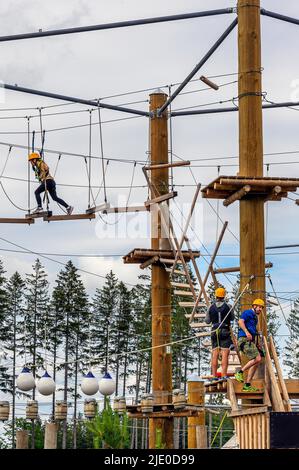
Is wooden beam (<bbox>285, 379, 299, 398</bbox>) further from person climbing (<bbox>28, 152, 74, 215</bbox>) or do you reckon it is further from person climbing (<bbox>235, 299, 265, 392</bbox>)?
person climbing (<bbox>28, 152, 74, 215</bbox>)

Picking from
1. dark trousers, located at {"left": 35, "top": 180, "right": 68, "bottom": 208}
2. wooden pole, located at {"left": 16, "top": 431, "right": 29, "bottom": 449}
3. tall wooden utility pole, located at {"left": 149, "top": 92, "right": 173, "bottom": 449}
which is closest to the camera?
dark trousers, located at {"left": 35, "top": 180, "right": 68, "bottom": 208}

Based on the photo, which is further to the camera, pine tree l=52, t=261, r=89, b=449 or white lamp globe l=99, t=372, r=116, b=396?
pine tree l=52, t=261, r=89, b=449

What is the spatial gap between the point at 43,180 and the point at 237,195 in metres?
5.04

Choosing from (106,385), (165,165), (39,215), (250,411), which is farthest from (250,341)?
(165,165)

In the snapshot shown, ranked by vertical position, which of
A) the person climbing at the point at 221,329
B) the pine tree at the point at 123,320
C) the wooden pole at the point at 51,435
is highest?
the pine tree at the point at 123,320

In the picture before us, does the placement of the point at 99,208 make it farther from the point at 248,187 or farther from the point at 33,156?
the point at 248,187

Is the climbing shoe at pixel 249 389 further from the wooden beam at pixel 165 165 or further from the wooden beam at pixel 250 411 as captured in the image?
the wooden beam at pixel 165 165

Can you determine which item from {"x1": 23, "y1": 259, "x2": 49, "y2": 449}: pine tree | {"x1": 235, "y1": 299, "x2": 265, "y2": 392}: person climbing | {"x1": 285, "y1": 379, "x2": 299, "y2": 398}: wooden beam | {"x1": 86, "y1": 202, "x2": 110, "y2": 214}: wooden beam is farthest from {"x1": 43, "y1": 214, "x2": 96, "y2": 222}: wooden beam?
{"x1": 23, "y1": 259, "x2": 49, "y2": 449}: pine tree

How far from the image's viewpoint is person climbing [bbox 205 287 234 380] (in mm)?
20438

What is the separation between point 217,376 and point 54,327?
4991 cm

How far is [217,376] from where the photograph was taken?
68.6 feet

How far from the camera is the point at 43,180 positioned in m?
24.3

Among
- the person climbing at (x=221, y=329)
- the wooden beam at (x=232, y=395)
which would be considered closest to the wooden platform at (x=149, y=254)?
the person climbing at (x=221, y=329)

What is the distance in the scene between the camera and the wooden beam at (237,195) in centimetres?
2034
